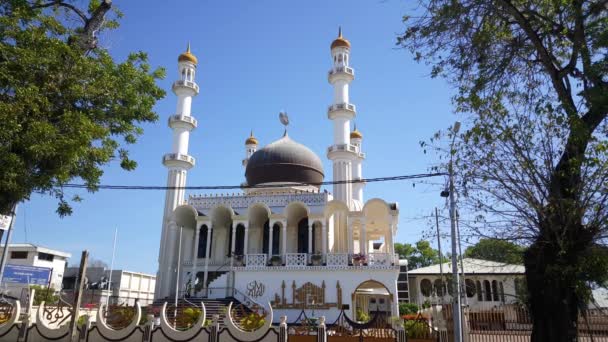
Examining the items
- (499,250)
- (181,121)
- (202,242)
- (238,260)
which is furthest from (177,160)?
(499,250)

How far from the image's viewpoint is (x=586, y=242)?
7.54 metres

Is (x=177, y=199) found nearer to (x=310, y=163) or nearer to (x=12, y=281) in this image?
(x=310, y=163)

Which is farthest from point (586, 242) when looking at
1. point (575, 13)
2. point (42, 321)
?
point (42, 321)

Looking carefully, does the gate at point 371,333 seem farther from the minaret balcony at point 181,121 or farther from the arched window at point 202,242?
the minaret balcony at point 181,121

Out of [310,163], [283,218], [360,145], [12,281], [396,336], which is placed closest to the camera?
[396,336]

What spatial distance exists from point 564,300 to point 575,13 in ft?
16.1

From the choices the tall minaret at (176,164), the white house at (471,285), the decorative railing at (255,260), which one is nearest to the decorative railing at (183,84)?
the tall minaret at (176,164)

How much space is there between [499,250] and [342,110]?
21.4 metres

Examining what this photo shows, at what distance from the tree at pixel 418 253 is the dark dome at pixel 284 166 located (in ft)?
115

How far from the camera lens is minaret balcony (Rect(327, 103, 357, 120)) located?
96.8 ft

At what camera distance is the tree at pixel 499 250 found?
28.2ft

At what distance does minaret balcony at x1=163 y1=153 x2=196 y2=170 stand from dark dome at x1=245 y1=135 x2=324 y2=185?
4.46 meters

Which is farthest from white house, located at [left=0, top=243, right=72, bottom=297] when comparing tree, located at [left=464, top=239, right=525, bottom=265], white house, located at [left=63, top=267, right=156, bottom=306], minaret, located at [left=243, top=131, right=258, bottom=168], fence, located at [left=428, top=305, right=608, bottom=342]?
tree, located at [left=464, top=239, right=525, bottom=265]

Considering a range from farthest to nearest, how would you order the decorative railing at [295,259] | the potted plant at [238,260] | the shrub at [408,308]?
the shrub at [408,308]
the potted plant at [238,260]
the decorative railing at [295,259]
